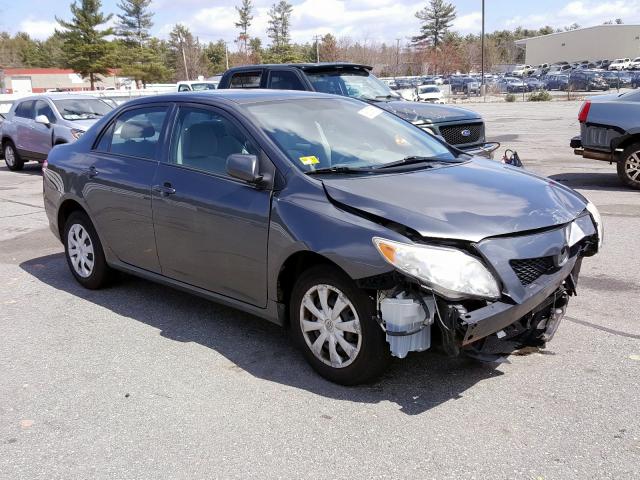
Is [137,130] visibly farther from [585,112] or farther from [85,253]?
[585,112]

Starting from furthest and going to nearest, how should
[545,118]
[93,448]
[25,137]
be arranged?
[545,118], [25,137], [93,448]

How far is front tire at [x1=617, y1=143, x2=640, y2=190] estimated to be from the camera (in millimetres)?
9886

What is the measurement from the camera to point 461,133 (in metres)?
9.81

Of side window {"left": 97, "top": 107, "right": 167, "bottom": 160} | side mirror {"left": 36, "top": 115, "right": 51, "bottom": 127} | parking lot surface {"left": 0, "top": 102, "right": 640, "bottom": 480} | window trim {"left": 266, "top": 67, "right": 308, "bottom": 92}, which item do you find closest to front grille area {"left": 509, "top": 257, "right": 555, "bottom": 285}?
parking lot surface {"left": 0, "top": 102, "right": 640, "bottom": 480}

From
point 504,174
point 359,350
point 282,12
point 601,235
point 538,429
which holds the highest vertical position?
point 282,12

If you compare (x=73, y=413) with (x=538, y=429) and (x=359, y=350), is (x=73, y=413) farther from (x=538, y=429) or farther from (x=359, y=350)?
(x=538, y=429)

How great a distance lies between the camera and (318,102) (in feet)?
16.2

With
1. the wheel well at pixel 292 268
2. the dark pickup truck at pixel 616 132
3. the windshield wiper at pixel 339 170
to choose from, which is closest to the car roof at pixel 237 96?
the windshield wiper at pixel 339 170

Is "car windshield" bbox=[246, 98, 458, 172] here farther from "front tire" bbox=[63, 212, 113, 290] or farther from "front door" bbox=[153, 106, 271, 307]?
"front tire" bbox=[63, 212, 113, 290]

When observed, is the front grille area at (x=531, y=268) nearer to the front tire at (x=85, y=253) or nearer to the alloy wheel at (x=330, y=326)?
the alloy wheel at (x=330, y=326)

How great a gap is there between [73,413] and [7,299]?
2.61 m

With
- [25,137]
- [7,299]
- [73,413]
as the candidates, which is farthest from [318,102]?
[25,137]

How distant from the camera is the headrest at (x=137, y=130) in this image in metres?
5.20

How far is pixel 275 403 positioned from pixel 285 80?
7443mm
